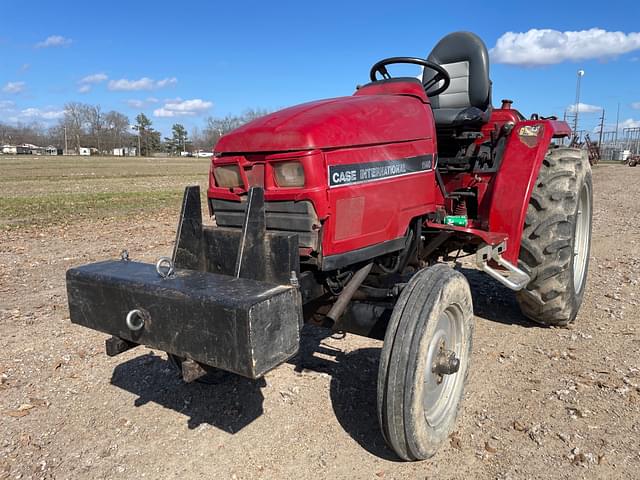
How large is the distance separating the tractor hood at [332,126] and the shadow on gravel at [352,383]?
1596mm

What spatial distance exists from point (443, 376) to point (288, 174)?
4.56ft

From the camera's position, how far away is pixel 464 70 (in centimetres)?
447

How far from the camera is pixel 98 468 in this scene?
8.66 feet

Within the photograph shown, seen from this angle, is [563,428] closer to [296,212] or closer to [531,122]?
[296,212]

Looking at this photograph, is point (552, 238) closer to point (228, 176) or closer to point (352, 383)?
point (352, 383)

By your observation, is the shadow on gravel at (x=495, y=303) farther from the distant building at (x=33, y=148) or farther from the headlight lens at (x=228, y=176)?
the distant building at (x=33, y=148)

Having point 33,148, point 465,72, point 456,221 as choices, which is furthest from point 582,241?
point 33,148

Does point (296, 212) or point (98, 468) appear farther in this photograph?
point (98, 468)

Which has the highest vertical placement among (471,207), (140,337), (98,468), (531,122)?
(531,122)

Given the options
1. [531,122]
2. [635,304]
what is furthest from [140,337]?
[635,304]

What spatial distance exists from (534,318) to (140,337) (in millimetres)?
3303

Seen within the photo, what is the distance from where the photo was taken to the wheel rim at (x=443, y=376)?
2.67 m

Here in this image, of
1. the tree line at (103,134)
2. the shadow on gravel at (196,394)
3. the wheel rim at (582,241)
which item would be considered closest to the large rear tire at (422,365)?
the shadow on gravel at (196,394)

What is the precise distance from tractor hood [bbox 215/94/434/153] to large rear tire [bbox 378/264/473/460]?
778 millimetres
